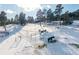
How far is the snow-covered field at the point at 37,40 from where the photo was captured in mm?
1521

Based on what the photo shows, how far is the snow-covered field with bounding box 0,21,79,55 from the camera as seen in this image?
1.52 m

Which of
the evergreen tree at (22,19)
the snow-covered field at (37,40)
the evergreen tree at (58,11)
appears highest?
the evergreen tree at (58,11)

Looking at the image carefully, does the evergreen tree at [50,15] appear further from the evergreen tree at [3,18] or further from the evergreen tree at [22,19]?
the evergreen tree at [3,18]

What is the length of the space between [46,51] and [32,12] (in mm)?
401

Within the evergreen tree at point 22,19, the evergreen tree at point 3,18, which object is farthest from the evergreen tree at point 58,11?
the evergreen tree at point 3,18

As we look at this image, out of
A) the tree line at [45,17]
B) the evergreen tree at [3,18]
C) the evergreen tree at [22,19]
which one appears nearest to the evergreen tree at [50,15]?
the tree line at [45,17]

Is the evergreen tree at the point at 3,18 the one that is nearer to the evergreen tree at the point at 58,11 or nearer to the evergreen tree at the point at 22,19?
the evergreen tree at the point at 22,19

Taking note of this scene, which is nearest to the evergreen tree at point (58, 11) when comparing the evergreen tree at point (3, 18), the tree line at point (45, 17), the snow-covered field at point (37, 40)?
the tree line at point (45, 17)

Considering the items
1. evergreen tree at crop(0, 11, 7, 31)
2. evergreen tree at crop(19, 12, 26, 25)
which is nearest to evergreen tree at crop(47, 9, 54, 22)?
evergreen tree at crop(19, 12, 26, 25)

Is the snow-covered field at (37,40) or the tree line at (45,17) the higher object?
the tree line at (45,17)

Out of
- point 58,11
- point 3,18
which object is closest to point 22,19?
point 3,18

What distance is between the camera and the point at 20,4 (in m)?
1.52

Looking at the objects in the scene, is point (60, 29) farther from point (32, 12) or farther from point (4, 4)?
point (4, 4)

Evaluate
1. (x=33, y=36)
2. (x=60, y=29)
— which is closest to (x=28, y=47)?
(x=33, y=36)
